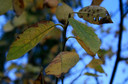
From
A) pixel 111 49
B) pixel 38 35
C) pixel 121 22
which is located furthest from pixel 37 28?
pixel 111 49

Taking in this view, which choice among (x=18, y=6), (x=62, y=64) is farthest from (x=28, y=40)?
(x=18, y=6)

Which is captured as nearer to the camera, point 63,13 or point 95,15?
point 95,15

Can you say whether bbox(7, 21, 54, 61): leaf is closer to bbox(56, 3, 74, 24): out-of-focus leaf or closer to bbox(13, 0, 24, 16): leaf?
bbox(56, 3, 74, 24): out-of-focus leaf

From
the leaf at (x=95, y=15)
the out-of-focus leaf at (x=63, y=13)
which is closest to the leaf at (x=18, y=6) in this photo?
the out-of-focus leaf at (x=63, y=13)

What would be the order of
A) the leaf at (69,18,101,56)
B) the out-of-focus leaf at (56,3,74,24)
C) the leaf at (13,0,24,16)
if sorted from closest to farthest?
1. the leaf at (69,18,101,56)
2. the out-of-focus leaf at (56,3,74,24)
3. the leaf at (13,0,24,16)

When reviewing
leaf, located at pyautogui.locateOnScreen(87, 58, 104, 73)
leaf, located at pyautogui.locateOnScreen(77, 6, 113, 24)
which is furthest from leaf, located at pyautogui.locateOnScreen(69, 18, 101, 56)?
leaf, located at pyautogui.locateOnScreen(87, 58, 104, 73)

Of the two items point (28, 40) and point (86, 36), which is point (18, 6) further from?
point (86, 36)

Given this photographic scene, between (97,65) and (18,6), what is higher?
(18,6)
